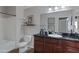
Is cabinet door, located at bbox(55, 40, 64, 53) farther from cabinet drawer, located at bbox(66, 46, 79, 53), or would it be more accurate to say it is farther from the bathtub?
the bathtub

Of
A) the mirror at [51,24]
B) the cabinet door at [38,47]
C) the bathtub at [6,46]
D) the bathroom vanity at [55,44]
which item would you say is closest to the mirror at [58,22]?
the mirror at [51,24]

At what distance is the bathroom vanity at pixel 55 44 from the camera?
1.75m

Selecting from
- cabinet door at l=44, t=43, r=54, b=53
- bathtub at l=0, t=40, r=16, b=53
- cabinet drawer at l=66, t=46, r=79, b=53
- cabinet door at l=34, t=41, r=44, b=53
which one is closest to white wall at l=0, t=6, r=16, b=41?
bathtub at l=0, t=40, r=16, b=53

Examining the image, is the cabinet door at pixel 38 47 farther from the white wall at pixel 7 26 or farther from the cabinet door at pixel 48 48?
the white wall at pixel 7 26

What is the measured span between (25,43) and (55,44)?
509 mm

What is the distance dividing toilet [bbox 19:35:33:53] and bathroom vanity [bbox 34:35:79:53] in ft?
0.34

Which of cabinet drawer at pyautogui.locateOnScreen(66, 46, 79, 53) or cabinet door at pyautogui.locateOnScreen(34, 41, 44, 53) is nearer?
cabinet drawer at pyautogui.locateOnScreen(66, 46, 79, 53)

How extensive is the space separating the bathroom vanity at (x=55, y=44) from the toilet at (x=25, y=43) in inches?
4.0

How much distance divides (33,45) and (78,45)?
0.73 m

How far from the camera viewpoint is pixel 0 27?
185 centimetres

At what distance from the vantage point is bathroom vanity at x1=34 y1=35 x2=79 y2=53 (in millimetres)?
1747

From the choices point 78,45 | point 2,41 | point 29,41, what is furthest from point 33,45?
point 78,45
